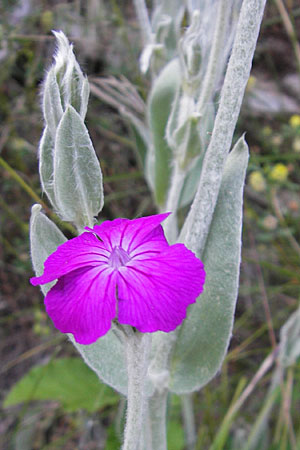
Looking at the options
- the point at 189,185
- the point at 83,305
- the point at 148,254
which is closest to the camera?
the point at 83,305

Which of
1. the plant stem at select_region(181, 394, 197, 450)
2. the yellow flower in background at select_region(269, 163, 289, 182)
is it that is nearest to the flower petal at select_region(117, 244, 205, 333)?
the plant stem at select_region(181, 394, 197, 450)

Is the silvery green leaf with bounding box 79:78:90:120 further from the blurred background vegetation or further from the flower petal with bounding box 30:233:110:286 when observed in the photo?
the blurred background vegetation

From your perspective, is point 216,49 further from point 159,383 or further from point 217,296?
point 159,383

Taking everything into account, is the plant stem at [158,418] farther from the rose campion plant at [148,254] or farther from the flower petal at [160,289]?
the flower petal at [160,289]

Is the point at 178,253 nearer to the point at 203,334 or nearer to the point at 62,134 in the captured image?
the point at 62,134

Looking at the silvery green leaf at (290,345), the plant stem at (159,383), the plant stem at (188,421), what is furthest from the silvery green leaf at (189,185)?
the plant stem at (188,421)

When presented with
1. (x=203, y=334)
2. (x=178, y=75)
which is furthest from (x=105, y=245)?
(x=178, y=75)

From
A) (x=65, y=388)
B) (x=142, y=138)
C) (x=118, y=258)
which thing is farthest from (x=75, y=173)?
(x=65, y=388)
